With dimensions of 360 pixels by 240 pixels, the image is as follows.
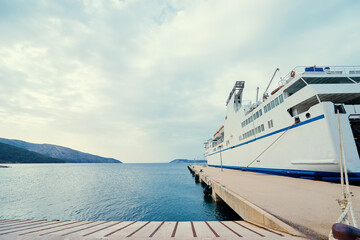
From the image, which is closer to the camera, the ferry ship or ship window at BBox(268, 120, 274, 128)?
the ferry ship

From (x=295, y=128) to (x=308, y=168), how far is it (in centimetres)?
399

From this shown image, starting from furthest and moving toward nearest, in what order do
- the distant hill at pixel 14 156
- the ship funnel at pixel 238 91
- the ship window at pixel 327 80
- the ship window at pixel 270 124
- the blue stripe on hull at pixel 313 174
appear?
the distant hill at pixel 14 156 < the ship funnel at pixel 238 91 < the ship window at pixel 270 124 < the ship window at pixel 327 80 < the blue stripe on hull at pixel 313 174

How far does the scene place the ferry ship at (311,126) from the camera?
1223 cm

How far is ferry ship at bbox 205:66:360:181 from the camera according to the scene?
1223 centimetres

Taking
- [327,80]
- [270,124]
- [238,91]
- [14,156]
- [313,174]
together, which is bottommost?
[313,174]

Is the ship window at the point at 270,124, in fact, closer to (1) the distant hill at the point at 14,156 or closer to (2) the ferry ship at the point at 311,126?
(2) the ferry ship at the point at 311,126

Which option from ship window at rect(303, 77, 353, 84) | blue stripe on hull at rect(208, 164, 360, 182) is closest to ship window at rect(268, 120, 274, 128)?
blue stripe on hull at rect(208, 164, 360, 182)

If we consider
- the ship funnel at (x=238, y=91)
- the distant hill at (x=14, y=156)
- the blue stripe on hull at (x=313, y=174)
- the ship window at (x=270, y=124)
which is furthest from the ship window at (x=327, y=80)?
the distant hill at (x=14, y=156)

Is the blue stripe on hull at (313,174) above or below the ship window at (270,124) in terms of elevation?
below

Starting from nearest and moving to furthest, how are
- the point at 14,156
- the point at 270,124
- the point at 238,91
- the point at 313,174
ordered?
the point at 313,174 → the point at 270,124 → the point at 238,91 → the point at 14,156

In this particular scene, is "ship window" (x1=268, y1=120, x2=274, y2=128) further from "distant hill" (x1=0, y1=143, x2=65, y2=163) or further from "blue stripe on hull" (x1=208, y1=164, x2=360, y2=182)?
"distant hill" (x1=0, y1=143, x2=65, y2=163)

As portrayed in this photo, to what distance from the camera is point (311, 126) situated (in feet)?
45.5

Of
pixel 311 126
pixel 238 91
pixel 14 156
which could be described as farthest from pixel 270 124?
pixel 14 156

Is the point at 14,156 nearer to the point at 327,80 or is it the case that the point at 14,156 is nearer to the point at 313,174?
the point at 313,174
